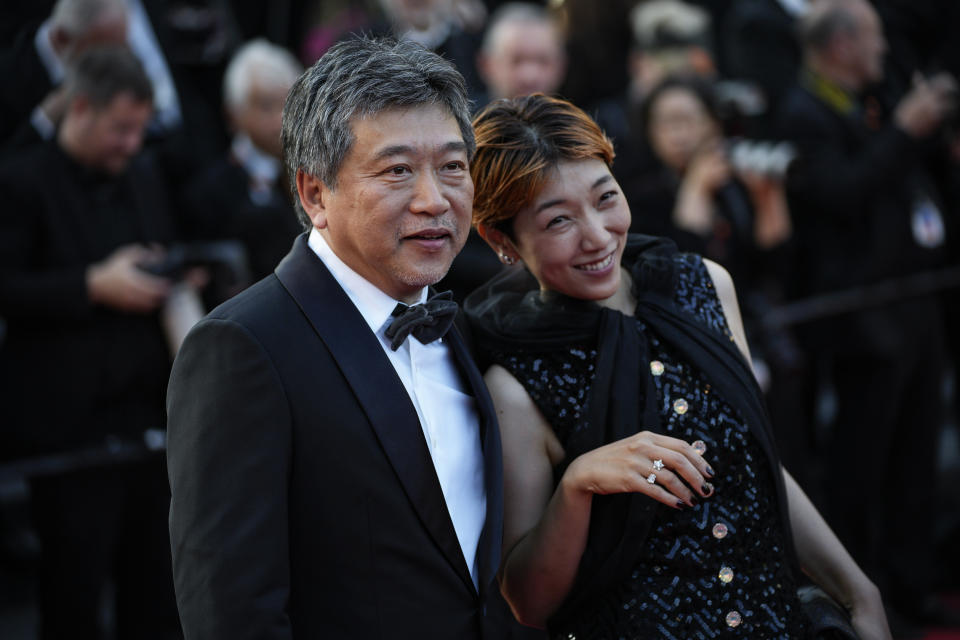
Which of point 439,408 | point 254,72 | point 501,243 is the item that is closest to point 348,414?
point 439,408

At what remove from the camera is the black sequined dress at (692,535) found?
2.23 m

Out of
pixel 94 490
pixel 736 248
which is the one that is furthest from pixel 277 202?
pixel 736 248

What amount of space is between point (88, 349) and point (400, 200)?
2455 millimetres

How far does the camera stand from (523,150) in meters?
2.31

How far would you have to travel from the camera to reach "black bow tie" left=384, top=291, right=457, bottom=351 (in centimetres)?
204

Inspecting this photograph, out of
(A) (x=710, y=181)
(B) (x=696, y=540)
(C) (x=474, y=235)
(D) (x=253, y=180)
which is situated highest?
(D) (x=253, y=180)

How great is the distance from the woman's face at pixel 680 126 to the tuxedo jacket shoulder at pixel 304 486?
3.29 metres

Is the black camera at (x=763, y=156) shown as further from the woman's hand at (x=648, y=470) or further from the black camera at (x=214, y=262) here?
the woman's hand at (x=648, y=470)

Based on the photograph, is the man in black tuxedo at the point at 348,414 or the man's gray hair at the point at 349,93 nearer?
the man in black tuxedo at the point at 348,414

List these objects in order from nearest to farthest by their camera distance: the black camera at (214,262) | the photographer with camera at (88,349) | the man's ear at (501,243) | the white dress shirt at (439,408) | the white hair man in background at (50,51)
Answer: the white dress shirt at (439,408) < the man's ear at (501,243) < the photographer with camera at (88,349) < the black camera at (214,262) < the white hair man in background at (50,51)

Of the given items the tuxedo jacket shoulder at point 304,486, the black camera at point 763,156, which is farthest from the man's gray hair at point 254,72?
the tuxedo jacket shoulder at point 304,486

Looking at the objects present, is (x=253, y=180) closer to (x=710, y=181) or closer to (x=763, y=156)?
(x=710, y=181)

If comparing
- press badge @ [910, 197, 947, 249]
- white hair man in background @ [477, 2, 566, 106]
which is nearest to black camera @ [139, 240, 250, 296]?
white hair man in background @ [477, 2, 566, 106]

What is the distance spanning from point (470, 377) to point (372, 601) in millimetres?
467
